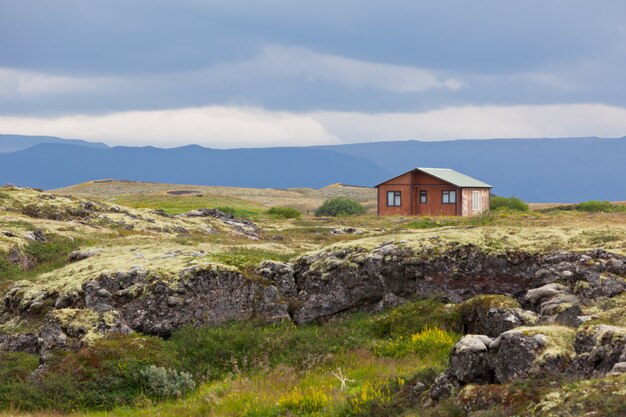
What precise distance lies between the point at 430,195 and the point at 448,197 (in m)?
2.41

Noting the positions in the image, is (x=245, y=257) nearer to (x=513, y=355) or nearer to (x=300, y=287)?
(x=300, y=287)

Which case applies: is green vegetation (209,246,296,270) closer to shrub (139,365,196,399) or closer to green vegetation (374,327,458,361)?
shrub (139,365,196,399)

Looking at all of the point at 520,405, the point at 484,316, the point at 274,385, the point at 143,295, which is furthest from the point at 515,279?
the point at 520,405

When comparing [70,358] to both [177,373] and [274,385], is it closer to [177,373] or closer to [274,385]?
[177,373]

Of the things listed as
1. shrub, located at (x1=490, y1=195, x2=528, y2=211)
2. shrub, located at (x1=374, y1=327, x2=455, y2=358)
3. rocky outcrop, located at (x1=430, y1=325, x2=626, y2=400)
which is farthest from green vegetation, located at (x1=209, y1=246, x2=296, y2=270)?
shrub, located at (x1=490, y1=195, x2=528, y2=211)

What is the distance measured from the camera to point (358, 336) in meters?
22.1

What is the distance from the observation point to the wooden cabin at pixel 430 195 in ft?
290

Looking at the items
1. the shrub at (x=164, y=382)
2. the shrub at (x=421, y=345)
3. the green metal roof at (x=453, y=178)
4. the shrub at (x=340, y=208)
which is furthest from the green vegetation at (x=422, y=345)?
the shrub at (x=340, y=208)

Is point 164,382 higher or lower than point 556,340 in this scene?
lower

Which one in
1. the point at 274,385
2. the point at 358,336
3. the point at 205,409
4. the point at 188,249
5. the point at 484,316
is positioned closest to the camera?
the point at 205,409

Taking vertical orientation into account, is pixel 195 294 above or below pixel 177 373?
above

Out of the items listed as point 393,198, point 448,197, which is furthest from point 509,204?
point 393,198

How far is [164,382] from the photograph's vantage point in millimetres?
19688

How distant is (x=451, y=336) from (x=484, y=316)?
1.17 m
